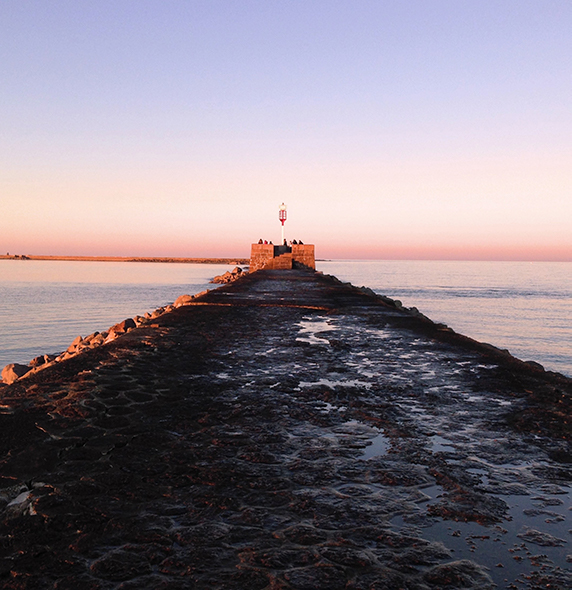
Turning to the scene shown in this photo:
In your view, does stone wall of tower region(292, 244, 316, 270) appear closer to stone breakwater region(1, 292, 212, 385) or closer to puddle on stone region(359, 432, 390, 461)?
stone breakwater region(1, 292, 212, 385)

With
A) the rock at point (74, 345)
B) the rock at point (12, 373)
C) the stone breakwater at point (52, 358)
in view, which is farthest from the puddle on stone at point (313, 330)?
the rock at point (74, 345)

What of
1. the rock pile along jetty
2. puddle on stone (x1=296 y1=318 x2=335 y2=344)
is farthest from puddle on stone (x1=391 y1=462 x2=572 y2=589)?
puddle on stone (x1=296 y1=318 x2=335 y2=344)

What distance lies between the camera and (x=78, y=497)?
2355 mm

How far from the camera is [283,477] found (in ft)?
8.71

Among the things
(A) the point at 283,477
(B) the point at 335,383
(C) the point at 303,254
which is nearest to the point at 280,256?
(C) the point at 303,254

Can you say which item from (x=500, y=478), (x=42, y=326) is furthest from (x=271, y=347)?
(x=42, y=326)

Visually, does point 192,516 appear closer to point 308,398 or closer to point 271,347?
point 308,398

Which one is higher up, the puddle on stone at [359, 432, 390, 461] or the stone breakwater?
the puddle on stone at [359, 432, 390, 461]

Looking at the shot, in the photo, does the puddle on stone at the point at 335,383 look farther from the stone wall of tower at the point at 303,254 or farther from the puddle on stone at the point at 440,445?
the stone wall of tower at the point at 303,254

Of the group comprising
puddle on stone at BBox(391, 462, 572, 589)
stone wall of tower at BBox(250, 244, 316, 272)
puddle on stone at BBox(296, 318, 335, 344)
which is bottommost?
puddle on stone at BBox(391, 462, 572, 589)

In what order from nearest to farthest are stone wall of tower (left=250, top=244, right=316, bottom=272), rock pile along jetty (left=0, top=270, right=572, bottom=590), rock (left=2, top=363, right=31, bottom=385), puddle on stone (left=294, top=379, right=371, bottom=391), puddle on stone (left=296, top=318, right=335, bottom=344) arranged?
1. rock pile along jetty (left=0, top=270, right=572, bottom=590)
2. puddle on stone (left=294, top=379, right=371, bottom=391)
3. puddle on stone (left=296, top=318, right=335, bottom=344)
4. rock (left=2, top=363, right=31, bottom=385)
5. stone wall of tower (left=250, top=244, right=316, bottom=272)

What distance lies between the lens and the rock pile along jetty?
1873 millimetres

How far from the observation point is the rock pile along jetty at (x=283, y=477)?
187 centimetres

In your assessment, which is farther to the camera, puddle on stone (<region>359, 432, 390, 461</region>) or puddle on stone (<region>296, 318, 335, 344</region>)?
puddle on stone (<region>296, 318, 335, 344</region>)
